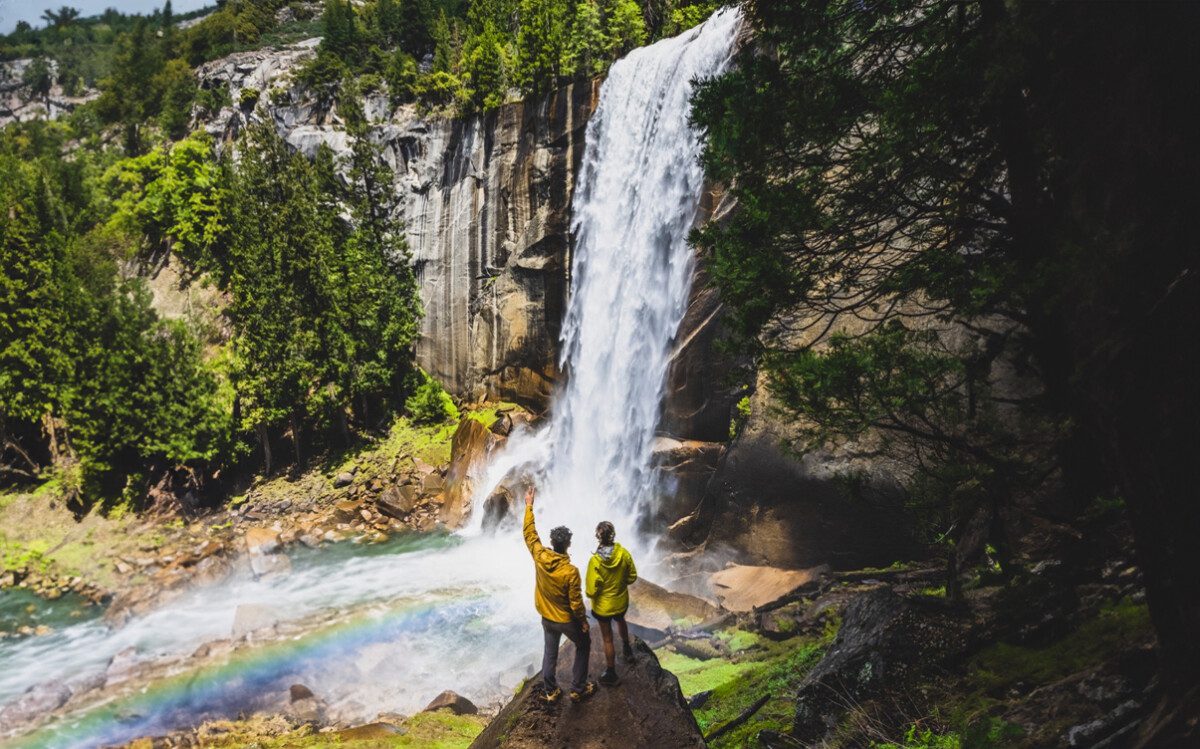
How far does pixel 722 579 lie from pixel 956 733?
29.9 ft

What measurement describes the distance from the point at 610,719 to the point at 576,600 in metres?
1.10

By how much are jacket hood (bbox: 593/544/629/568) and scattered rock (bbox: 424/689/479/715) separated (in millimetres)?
6686

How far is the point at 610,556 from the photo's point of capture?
6.64 meters

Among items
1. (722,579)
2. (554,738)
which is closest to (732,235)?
(554,738)

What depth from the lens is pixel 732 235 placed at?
650 centimetres

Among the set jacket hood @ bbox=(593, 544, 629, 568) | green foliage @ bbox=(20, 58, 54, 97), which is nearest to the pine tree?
jacket hood @ bbox=(593, 544, 629, 568)

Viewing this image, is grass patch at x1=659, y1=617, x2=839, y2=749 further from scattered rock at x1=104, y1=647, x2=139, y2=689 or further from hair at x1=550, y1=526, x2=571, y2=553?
scattered rock at x1=104, y1=647, x2=139, y2=689

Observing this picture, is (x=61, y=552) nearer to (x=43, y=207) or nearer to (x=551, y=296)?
(x=43, y=207)

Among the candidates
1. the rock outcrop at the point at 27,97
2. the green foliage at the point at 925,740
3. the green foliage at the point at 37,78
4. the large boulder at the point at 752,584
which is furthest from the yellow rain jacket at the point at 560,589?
the green foliage at the point at 37,78

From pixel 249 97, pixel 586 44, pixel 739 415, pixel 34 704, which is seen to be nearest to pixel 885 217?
pixel 739 415

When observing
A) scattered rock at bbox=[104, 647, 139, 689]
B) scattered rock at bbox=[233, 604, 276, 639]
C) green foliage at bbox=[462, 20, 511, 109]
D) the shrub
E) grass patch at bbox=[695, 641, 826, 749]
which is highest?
the shrub

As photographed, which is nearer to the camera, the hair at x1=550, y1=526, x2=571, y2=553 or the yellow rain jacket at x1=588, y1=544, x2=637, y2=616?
the hair at x1=550, y1=526, x2=571, y2=553

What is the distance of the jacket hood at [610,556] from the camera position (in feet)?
21.8

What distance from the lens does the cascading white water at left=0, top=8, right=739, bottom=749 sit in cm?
1355
